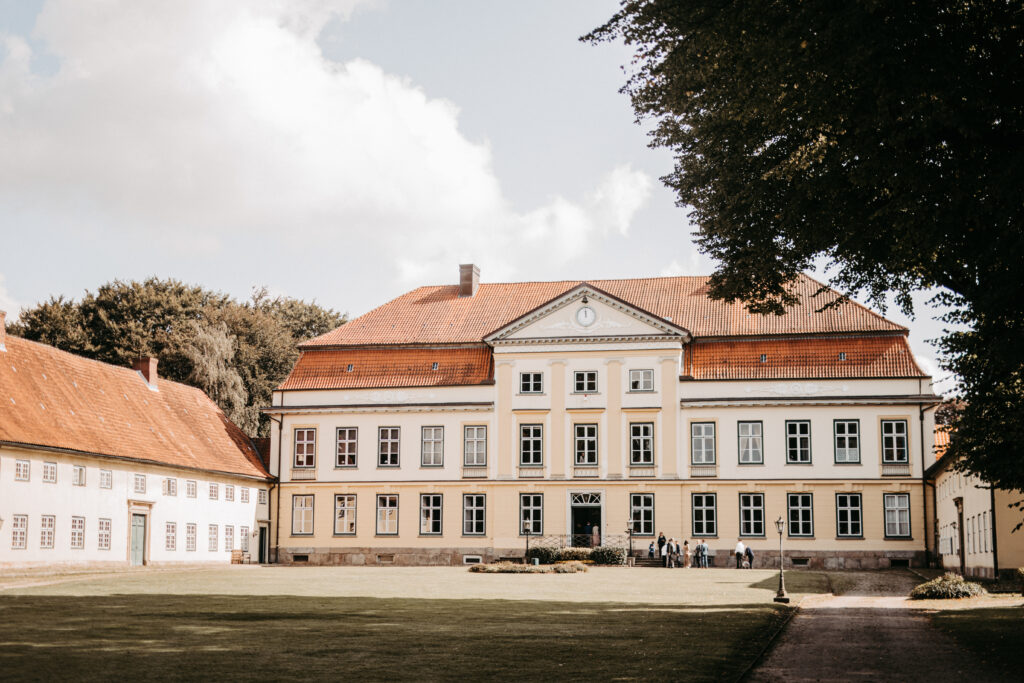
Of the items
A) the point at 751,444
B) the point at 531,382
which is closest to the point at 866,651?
the point at 751,444

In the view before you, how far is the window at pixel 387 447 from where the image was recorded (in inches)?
2000

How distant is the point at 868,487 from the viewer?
151ft

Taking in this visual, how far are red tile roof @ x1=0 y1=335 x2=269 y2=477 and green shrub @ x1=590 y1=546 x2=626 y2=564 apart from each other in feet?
51.8

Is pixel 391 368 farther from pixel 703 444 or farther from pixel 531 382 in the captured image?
pixel 703 444

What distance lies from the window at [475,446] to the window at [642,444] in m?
6.57

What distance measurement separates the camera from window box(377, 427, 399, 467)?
50812mm

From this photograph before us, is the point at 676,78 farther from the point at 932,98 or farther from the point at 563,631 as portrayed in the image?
the point at 563,631

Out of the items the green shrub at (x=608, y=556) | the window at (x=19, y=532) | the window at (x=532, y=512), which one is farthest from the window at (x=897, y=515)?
the window at (x=19, y=532)

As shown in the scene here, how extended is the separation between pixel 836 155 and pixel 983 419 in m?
6.69

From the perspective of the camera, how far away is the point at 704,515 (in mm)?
47438

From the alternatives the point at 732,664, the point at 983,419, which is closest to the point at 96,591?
the point at 732,664

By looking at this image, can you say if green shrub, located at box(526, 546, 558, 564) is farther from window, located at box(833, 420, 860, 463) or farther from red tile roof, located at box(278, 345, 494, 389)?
window, located at box(833, 420, 860, 463)

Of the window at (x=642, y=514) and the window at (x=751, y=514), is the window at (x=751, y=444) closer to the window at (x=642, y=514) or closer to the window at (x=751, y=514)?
the window at (x=751, y=514)

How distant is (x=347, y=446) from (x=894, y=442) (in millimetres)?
23841
